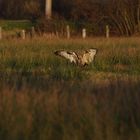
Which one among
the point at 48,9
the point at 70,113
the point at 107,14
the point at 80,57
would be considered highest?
the point at 48,9

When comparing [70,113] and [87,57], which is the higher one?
[87,57]

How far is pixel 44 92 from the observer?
287 inches

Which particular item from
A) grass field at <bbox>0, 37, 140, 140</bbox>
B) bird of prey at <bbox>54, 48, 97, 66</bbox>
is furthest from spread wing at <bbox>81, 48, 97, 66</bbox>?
grass field at <bbox>0, 37, 140, 140</bbox>

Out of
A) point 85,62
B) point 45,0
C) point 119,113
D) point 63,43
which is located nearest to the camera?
point 119,113

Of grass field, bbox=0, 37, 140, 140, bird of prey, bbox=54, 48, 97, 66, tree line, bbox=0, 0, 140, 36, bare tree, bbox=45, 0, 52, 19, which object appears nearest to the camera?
grass field, bbox=0, 37, 140, 140

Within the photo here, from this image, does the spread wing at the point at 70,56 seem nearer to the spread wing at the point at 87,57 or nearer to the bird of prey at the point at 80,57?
the bird of prey at the point at 80,57

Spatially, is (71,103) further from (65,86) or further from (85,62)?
(85,62)

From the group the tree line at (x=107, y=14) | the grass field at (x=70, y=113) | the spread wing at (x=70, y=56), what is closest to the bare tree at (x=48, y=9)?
the tree line at (x=107, y=14)

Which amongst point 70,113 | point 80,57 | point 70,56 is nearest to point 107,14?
point 70,56

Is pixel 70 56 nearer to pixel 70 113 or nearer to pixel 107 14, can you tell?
pixel 70 113

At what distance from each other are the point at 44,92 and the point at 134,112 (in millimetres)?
1463

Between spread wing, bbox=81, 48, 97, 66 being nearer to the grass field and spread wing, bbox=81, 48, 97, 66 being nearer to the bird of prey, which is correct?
the bird of prey

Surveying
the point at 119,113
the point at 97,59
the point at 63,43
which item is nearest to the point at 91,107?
the point at 119,113

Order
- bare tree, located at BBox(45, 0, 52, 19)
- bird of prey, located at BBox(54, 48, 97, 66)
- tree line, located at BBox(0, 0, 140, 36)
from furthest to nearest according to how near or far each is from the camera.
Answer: bare tree, located at BBox(45, 0, 52, 19)
tree line, located at BBox(0, 0, 140, 36)
bird of prey, located at BBox(54, 48, 97, 66)
